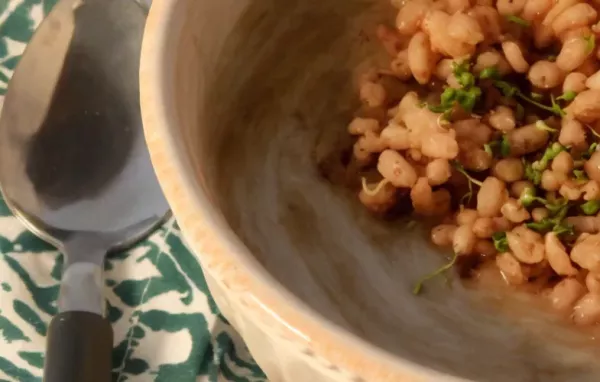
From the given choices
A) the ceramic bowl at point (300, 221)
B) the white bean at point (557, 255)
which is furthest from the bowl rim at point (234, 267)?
the white bean at point (557, 255)

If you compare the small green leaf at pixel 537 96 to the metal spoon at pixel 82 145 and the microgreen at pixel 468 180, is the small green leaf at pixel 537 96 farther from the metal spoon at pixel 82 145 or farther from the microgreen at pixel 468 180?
the metal spoon at pixel 82 145

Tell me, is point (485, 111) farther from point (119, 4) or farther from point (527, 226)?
point (119, 4)

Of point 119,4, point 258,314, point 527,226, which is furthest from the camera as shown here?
point 119,4

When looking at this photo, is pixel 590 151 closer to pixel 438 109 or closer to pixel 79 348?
pixel 438 109

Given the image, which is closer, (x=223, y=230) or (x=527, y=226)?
(x=223, y=230)

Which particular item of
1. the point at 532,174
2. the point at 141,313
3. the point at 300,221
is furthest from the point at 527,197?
the point at 141,313

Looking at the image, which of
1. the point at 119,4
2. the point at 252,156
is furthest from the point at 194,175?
the point at 119,4
